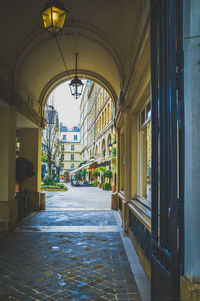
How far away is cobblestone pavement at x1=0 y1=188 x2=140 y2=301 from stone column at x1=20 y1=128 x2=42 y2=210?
3279 mm

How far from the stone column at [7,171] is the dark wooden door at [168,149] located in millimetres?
5847

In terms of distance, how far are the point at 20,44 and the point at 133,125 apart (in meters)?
4.30

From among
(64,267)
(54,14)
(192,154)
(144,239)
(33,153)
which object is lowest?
(64,267)

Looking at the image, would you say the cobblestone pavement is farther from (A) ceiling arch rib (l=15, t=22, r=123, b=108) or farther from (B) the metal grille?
(A) ceiling arch rib (l=15, t=22, r=123, b=108)

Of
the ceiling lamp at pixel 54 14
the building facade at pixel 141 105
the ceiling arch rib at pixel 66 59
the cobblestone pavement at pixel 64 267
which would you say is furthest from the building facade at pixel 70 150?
the ceiling lamp at pixel 54 14

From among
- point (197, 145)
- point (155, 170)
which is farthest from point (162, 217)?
point (197, 145)

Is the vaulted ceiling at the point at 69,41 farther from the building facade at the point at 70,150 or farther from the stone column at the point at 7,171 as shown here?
the building facade at the point at 70,150

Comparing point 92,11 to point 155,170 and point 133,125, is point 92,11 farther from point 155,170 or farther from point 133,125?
point 155,170

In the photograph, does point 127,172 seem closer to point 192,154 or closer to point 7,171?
point 7,171

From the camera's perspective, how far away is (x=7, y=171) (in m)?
7.77

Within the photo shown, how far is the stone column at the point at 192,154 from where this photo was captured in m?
2.01

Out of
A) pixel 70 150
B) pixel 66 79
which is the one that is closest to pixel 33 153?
pixel 66 79

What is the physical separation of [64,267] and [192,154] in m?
3.73

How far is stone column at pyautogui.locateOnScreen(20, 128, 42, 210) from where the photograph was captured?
36.4 feet
